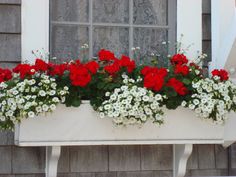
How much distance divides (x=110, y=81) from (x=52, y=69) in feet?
0.94

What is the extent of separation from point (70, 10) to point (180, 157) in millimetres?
983

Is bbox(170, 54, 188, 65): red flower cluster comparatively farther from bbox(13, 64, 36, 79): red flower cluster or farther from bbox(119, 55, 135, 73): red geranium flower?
bbox(13, 64, 36, 79): red flower cluster

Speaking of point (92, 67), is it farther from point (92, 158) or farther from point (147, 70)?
point (92, 158)

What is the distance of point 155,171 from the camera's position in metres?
3.36

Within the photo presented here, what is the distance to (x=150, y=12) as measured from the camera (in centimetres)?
354

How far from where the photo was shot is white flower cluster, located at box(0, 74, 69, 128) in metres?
2.89

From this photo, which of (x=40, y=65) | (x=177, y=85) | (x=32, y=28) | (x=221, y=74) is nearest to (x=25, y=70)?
(x=40, y=65)

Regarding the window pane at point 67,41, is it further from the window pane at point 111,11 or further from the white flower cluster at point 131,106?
the white flower cluster at point 131,106

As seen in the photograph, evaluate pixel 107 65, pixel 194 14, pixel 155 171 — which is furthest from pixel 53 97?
pixel 194 14

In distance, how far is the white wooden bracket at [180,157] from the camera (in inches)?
125

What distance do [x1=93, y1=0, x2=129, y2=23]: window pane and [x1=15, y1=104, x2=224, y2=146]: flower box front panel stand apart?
2.18 feet

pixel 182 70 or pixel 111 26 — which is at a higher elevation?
pixel 111 26

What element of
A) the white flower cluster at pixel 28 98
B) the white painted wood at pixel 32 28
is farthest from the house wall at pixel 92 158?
the white flower cluster at pixel 28 98

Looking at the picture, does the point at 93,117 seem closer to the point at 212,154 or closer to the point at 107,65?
the point at 107,65
